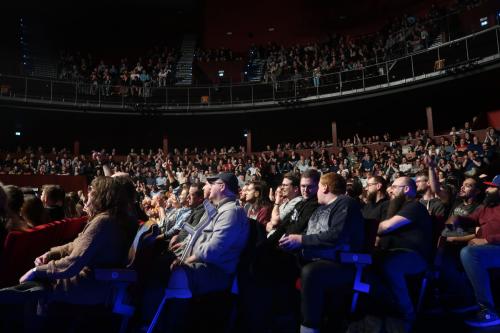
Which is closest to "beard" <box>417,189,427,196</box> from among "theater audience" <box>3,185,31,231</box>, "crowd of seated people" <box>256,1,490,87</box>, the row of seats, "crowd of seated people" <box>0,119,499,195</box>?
the row of seats

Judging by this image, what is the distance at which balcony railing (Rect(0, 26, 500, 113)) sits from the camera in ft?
43.7

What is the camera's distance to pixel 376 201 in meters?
4.33

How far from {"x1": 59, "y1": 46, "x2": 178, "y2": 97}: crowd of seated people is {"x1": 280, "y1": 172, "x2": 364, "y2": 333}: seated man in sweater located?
51.7 ft

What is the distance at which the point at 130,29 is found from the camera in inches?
833

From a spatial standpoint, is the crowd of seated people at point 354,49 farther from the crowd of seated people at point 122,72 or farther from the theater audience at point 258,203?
the theater audience at point 258,203

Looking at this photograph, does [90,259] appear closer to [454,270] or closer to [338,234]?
[338,234]

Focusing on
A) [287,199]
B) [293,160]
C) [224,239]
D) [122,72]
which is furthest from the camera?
[122,72]

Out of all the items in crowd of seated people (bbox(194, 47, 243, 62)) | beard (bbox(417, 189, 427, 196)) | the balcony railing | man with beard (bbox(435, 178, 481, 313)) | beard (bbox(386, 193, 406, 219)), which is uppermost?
crowd of seated people (bbox(194, 47, 243, 62))

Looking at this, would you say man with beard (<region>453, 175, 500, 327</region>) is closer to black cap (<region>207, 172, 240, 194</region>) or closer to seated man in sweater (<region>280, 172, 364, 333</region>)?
seated man in sweater (<region>280, 172, 364, 333</region>)

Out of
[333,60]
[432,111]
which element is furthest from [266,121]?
[432,111]

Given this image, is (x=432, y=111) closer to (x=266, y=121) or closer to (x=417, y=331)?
(x=266, y=121)

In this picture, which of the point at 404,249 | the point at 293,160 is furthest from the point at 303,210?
the point at 293,160

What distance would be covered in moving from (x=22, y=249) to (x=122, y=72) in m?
17.4

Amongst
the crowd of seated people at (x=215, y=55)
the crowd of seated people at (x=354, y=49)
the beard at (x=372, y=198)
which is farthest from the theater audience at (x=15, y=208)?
the crowd of seated people at (x=215, y=55)
